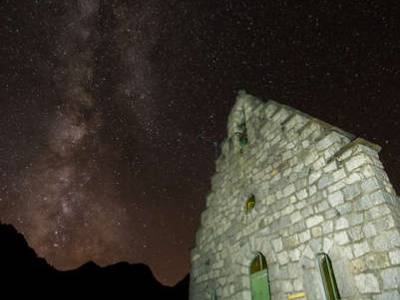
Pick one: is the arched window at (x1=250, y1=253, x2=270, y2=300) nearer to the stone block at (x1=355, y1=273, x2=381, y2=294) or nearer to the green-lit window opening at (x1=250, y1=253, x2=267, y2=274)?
the green-lit window opening at (x1=250, y1=253, x2=267, y2=274)

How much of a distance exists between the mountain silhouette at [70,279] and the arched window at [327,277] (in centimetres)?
3757

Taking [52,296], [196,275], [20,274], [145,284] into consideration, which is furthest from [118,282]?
[196,275]

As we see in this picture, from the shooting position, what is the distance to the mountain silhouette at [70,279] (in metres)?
39.7

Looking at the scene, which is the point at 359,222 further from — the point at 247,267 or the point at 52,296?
the point at 52,296

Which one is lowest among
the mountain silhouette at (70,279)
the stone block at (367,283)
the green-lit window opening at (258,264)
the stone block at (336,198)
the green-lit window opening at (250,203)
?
the stone block at (367,283)

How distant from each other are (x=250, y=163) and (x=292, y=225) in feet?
6.96

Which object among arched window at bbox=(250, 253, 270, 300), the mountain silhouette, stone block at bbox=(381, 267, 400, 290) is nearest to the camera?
stone block at bbox=(381, 267, 400, 290)

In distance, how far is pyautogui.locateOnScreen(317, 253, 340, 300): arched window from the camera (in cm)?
403

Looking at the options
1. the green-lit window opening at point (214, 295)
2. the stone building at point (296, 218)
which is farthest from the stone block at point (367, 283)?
the green-lit window opening at point (214, 295)

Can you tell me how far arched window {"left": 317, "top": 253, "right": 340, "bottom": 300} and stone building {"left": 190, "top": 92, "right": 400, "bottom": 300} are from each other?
1 cm

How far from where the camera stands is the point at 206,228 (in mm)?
7723

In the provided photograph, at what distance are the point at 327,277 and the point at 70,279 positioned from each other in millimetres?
53115

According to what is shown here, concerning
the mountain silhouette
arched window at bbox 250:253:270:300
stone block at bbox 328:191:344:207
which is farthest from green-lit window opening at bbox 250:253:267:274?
the mountain silhouette

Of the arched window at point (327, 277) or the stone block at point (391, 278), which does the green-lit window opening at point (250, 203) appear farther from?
the stone block at point (391, 278)
